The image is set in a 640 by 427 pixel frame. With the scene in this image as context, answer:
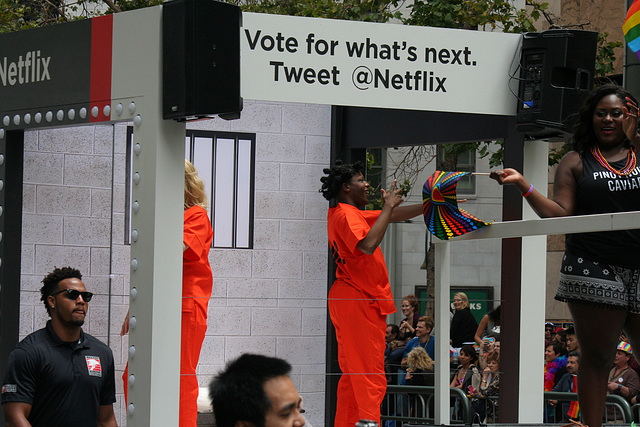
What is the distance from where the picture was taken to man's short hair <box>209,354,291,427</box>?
8.56 ft

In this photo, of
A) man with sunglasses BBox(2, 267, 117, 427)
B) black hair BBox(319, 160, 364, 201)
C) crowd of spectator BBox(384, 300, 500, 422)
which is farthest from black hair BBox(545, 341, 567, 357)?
man with sunglasses BBox(2, 267, 117, 427)

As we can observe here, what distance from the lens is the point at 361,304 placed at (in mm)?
6867

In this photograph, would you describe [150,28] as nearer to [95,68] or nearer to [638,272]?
[95,68]

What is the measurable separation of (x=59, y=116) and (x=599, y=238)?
3227mm

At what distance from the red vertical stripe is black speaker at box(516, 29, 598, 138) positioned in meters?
2.53

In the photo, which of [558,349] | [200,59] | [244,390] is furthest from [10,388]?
[558,349]

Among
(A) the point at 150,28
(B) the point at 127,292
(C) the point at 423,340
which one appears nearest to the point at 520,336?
(C) the point at 423,340

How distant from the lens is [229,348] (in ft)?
24.4

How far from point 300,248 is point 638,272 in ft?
14.7

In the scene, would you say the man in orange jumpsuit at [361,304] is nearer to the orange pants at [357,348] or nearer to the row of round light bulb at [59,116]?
the orange pants at [357,348]

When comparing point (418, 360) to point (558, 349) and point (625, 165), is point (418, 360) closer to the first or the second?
point (558, 349)

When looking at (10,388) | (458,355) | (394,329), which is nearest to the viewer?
(10,388)

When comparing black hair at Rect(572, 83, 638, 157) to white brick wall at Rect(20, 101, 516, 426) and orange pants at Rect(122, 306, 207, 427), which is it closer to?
white brick wall at Rect(20, 101, 516, 426)

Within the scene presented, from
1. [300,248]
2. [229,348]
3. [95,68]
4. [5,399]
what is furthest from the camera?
[300,248]
